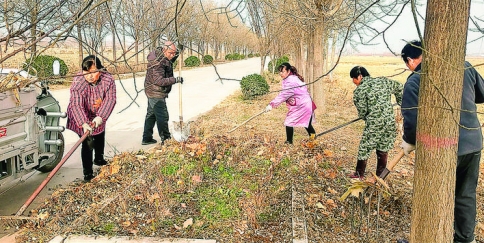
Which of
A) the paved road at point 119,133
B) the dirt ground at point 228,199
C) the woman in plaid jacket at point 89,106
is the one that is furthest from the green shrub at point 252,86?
the woman in plaid jacket at point 89,106

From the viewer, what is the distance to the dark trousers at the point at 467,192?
9.40 feet

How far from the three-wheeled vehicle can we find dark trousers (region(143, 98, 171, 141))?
1.81 m

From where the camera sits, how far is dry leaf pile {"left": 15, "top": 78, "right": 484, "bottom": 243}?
3.20 metres

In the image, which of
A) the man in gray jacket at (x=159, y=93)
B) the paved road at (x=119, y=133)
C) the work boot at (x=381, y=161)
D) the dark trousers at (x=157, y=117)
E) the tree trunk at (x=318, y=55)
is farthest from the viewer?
the tree trunk at (x=318, y=55)

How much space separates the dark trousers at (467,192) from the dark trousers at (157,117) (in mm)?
4766

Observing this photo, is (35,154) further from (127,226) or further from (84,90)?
(127,226)

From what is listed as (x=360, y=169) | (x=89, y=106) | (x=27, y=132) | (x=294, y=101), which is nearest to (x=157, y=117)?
(x=89, y=106)

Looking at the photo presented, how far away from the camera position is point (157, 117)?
6738mm

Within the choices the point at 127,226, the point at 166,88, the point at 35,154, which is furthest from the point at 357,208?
the point at 166,88

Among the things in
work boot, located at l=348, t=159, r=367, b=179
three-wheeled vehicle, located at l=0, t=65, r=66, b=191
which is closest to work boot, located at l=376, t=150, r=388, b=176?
work boot, located at l=348, t=159, r=367, b=179

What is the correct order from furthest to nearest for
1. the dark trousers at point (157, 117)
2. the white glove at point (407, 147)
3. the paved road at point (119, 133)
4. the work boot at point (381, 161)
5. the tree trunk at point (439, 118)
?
1. the dark trousers at point (157, 117)
2. the work boot at point (381, 161)
3. the paved road at point (119, 133)
4. the white glove at point (407, 147)
5. the tree trunk at point (439, 118)

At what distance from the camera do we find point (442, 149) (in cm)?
188

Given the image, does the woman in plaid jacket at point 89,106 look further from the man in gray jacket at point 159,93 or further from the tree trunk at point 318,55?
the tree trunk at point 318,55

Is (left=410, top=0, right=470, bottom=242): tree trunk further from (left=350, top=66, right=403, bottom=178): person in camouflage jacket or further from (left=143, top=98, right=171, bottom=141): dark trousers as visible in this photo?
(left=143, top=98, right=171, bottom=141): dark trousers
